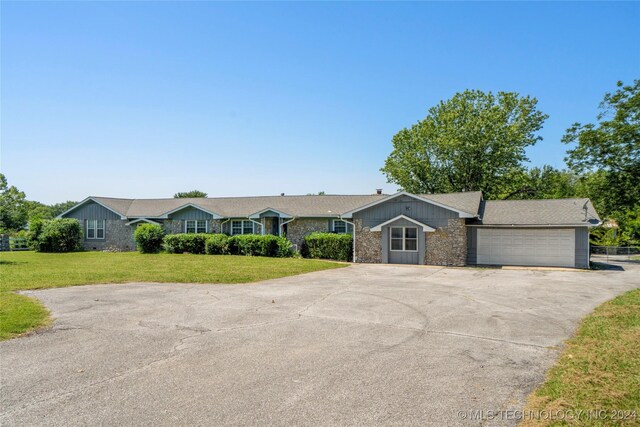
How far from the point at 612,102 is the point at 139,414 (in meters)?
37.5

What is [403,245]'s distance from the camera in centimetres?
2192

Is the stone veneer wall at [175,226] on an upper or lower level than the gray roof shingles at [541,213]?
lower

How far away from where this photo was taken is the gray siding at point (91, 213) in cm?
3105

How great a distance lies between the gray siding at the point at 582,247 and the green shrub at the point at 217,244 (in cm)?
1956

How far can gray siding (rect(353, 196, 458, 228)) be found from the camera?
69.0 feet

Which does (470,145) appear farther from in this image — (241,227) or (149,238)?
(149,238)

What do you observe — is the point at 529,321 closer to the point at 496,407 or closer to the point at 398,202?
the point at 496,407

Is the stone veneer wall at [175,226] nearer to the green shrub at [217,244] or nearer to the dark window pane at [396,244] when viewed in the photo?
the green shrub at [217,244]

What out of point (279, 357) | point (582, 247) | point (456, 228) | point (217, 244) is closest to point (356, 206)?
point (456, 228)

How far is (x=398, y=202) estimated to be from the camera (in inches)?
869

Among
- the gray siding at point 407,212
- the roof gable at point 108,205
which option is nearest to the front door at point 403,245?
the gray siding at point 407,212

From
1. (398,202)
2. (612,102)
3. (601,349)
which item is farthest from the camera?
(612,102)

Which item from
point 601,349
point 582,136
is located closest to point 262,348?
point 601,349

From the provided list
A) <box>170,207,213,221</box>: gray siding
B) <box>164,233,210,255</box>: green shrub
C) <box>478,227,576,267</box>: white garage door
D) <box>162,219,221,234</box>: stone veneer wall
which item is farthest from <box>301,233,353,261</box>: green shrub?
<box>170,207,213,221</box>: gray siding
